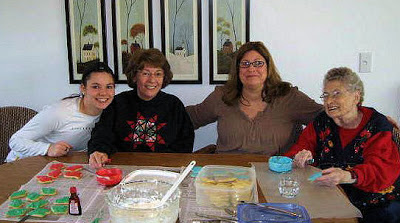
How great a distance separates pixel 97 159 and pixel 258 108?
0.95 metres

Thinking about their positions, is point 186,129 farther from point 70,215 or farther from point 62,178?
point 70,215

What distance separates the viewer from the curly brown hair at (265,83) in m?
2.18

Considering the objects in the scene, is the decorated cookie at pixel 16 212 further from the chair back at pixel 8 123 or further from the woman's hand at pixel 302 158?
the chair back at pixel 8 123

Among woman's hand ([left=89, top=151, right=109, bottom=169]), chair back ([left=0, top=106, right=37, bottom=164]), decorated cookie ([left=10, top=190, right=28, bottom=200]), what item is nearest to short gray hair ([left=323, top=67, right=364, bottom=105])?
woman's hand ([left=89, top=151, right=109, bottom=169])

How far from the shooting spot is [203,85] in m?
2.71

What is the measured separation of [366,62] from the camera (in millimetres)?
2557

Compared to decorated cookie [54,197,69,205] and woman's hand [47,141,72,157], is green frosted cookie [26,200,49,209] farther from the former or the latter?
woman's hand [47,141,72,157]

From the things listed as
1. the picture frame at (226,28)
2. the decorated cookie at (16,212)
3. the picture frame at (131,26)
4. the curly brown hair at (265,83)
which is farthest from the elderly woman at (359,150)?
the picture frame at (131,26)

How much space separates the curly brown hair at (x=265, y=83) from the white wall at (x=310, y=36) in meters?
0.44

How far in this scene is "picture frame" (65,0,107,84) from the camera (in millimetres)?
2697

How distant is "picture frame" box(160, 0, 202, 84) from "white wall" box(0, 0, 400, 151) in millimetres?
50

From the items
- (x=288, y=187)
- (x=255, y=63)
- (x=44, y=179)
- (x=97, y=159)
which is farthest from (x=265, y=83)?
(x=44, y=179)

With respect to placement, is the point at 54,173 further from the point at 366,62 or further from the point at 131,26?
the point at 366,62


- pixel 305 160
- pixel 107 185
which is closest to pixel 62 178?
pixel 107 185
